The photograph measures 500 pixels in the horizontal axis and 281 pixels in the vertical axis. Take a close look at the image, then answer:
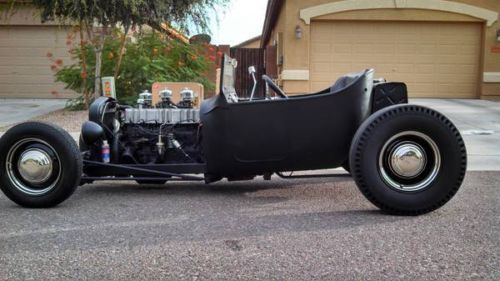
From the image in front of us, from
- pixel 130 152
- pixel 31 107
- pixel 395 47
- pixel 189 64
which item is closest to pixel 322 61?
pixel 395 47

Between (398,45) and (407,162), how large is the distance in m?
11.6

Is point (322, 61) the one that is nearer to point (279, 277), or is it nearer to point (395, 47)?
point (395, 47)

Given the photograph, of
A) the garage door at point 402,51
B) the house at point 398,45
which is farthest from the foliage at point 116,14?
the garage door at point 402,51

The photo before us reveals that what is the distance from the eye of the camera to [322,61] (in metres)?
15.5

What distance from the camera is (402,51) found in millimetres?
15430

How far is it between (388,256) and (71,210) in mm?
2815

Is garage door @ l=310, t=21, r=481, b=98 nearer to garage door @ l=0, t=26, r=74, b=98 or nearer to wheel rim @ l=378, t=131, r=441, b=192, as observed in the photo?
garage door @ l=0, t=26, r=74, b=98

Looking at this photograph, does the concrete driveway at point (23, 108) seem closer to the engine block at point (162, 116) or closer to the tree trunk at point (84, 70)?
the tree trunk at point (84, 70)

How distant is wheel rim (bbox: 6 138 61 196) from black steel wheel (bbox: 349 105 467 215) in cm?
265

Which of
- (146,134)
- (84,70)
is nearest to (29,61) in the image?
(84,70)

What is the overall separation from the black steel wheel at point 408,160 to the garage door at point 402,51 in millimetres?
10967

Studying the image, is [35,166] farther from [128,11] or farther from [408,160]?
[128,11]

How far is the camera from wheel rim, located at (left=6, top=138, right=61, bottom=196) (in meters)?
4.88

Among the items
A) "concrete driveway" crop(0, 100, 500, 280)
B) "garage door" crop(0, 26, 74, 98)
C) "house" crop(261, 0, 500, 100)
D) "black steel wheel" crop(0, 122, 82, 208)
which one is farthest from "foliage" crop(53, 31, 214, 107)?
"concrete driveway" crop(0, 100, 500, 280)
